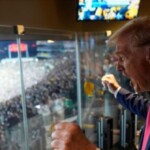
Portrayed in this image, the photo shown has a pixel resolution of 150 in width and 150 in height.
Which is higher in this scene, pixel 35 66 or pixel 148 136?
pixel 35 66

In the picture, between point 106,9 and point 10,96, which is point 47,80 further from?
point 106,9

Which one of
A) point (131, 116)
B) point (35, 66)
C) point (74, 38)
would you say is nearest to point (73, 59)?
point (74, 38)

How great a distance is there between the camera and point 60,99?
9.46ft

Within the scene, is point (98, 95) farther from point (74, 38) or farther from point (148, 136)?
point (148, 136)

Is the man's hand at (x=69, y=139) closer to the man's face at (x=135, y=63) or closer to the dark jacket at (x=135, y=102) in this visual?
the man's face at (x=135, y=63)

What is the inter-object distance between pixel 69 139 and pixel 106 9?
254 centimetres

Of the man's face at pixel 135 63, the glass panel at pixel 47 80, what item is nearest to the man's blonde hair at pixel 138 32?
the man's face at pixel 135 63

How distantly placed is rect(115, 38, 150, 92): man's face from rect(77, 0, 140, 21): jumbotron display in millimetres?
1932

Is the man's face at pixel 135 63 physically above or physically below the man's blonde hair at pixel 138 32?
below

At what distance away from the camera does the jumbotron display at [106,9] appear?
3.06m

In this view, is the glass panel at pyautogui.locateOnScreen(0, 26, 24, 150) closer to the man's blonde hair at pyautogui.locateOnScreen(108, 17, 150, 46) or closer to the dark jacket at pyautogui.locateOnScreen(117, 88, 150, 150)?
the dark jacket at pyautogui.locateOnScreen(117, 88, 150, 150)

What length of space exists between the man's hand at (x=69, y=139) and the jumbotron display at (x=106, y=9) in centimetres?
230

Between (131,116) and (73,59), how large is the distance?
3.36 ft

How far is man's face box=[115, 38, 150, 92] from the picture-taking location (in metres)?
1.15
